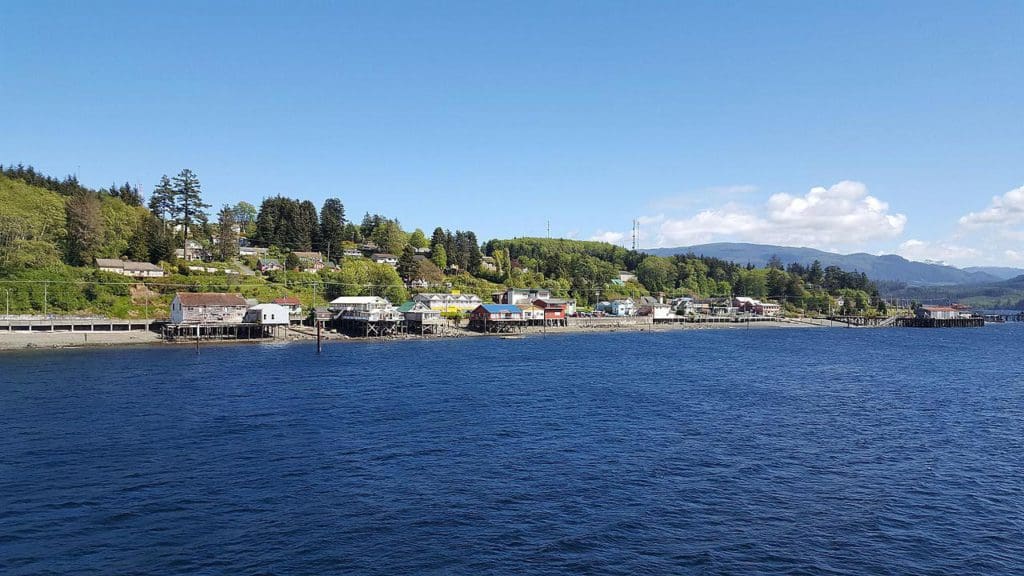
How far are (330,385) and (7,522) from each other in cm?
2502

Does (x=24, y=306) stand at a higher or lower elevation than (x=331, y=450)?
higher

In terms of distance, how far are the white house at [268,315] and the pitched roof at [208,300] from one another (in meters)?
1.68

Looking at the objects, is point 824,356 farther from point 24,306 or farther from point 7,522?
point 24,306

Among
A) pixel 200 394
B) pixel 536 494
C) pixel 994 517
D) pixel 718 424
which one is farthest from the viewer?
pixel 200 394

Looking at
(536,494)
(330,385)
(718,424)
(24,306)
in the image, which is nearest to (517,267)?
(24,306)

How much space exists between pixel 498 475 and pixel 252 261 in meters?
99.0

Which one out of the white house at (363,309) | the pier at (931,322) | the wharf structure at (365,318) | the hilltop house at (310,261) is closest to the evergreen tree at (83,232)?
the hilltop house at (310,261)

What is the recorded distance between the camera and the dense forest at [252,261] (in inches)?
3130

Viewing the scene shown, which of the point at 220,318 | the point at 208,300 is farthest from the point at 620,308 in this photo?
the point at 208,300

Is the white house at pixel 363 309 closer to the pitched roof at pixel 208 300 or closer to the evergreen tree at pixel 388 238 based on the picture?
the pitched roof at pixel 208 300

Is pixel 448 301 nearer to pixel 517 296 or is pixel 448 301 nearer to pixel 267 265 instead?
pixel 517 296

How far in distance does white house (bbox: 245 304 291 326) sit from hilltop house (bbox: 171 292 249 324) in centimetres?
107

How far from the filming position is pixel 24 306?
2840 inches

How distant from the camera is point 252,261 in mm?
109625
